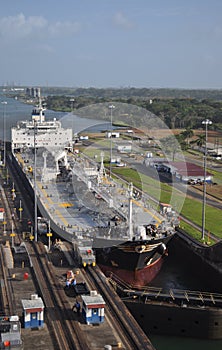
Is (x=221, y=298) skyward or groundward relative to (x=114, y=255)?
groundward

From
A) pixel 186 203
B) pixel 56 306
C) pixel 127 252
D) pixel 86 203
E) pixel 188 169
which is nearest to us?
pixel 56 306

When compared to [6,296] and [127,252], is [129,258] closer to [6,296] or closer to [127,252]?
[127,252]

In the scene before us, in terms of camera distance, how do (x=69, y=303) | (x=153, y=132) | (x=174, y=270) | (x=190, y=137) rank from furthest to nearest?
(x=153, y=132)
(x=190, y=137)
(x=174, y=270)
(x=69, y=303)

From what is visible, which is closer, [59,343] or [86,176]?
[59,343]

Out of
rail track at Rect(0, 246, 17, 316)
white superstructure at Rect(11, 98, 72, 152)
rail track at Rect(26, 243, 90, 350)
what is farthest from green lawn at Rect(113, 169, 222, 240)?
rail track at Rect(0, 246, 17, 316)

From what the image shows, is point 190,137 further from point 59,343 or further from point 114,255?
point 59,343

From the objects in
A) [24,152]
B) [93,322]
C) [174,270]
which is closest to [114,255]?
[174,270]

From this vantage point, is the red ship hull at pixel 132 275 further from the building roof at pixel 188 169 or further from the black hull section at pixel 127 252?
the building roof at pixel 188 169

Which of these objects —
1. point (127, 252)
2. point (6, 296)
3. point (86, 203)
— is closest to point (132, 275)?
point (127, 252)
